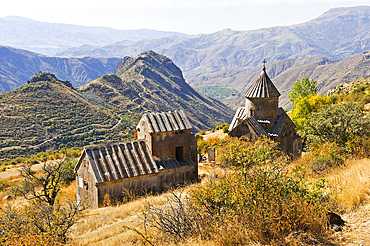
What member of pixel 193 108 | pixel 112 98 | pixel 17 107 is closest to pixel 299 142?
pixel 17 107

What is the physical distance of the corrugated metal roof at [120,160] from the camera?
567 inches

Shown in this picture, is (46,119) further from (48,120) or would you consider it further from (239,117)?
(239,117)

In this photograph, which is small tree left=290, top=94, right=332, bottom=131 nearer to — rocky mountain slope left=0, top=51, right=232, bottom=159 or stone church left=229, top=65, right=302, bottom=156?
stone church left=229, top=65, right=302, bottom=156

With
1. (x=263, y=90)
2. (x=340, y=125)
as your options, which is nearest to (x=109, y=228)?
(x=340, y=125)

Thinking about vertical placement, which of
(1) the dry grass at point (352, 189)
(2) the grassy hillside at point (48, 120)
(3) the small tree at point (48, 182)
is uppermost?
(1) the dry grass at point (352, 189)

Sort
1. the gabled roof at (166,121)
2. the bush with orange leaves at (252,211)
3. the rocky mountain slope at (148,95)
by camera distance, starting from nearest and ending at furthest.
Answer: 1. the bush with orange leaves at (252,211)
2. the gabled roof at (166,121)
3. the rocky mountain slope at (148,95)

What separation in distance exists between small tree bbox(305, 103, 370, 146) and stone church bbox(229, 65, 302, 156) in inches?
311

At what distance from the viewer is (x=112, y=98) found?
11144cm

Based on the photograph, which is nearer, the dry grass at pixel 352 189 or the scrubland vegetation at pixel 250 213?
the scrubland vegetation at pixel 250 213

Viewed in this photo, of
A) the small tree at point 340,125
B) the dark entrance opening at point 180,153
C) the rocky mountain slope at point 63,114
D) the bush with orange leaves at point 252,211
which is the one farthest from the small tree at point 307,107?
the rocky mountain slope at point 63,114

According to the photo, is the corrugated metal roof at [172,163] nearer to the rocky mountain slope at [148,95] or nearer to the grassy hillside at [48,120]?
the grassy hillside at [48,120]

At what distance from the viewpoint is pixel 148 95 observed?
14088 cm

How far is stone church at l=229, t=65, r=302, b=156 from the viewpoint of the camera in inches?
886

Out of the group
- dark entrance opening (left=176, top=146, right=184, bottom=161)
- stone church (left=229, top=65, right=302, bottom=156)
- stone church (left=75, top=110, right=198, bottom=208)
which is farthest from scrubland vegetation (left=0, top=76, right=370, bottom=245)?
stone church (left=229, top=65, right=302, bottom=156)
